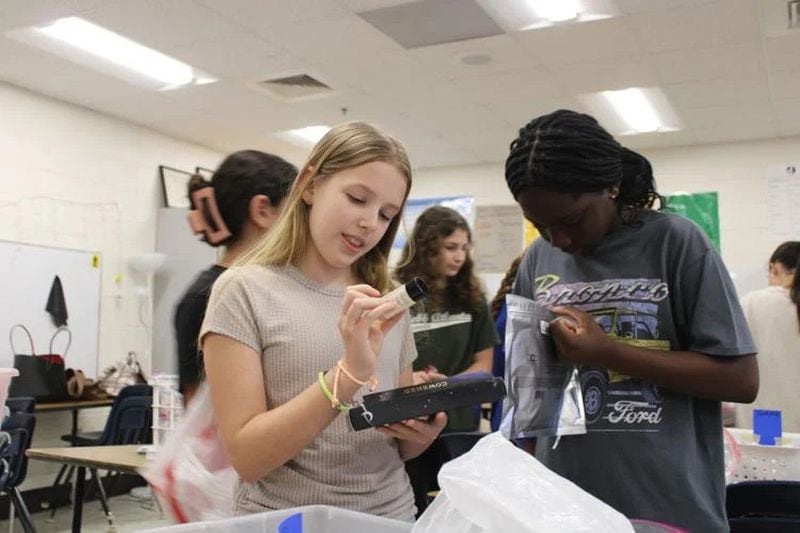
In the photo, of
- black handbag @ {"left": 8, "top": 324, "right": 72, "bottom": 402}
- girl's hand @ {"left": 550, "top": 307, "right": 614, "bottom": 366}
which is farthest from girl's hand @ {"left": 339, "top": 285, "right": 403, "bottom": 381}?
black handbag @ {"left": 8, "top": 324, "right": 72, "bottom": 402}

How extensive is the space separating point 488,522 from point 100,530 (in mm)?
4550

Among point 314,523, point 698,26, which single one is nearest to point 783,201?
point 698,26

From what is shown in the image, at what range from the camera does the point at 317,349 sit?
954 millimetres

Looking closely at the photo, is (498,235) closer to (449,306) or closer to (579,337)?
(449,306)

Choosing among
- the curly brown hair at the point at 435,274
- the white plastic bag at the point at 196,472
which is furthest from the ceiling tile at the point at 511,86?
the white plastic bag at the point at 196,472

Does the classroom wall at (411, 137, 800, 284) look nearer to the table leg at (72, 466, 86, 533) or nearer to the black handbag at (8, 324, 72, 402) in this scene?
the black handbag at (8, 324, 72, 402)

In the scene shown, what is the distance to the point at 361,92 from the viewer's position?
5223 millimetres

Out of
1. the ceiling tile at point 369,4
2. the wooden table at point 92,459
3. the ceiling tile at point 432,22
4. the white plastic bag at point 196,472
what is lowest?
the wooden table at point 92,459

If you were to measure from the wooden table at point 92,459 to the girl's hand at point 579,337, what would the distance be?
2167 mm

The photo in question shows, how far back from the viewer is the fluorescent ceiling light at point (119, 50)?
14.1 feet

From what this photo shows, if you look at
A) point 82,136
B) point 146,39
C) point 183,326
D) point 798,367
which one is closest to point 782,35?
point 798,367

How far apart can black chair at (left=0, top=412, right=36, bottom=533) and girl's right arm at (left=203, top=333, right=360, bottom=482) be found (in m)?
3.06

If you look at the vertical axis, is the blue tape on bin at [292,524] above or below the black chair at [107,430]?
above

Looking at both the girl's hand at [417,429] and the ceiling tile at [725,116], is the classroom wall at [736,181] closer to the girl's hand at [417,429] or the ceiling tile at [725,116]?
the ceiling tile at [725,116]
